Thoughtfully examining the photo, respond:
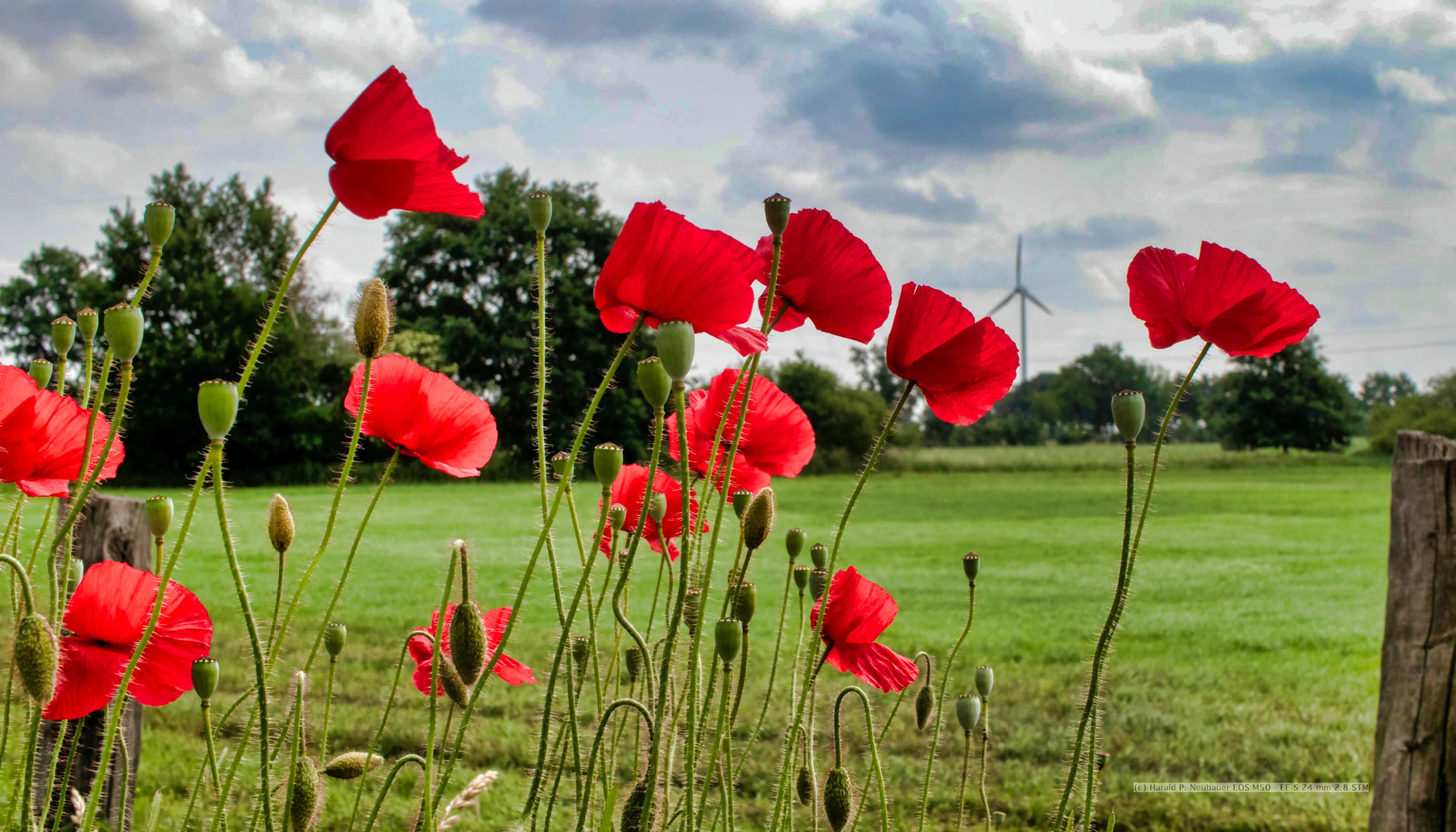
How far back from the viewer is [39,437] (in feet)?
2.45

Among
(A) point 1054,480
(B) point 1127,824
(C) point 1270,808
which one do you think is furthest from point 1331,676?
(A) point 1054,480

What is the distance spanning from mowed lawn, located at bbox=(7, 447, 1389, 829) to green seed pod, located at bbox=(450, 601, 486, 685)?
0.13 ft

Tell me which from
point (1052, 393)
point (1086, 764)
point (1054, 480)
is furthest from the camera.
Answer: point (1052, 393)

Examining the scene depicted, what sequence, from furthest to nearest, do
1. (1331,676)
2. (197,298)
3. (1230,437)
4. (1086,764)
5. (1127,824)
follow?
(1230,437) < (197,298) < (1331,676) < (1127,824) < (1086,764)

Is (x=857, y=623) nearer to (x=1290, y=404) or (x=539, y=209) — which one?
(x=539, y=209)

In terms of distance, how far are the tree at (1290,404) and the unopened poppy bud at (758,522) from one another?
4584 cm

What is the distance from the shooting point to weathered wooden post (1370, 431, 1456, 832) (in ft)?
6.73

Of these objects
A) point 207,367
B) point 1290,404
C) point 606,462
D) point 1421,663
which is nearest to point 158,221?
point 606,462

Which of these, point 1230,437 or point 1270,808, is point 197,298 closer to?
point 1270,808

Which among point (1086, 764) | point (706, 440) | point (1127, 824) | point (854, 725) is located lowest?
point (1127, 824)

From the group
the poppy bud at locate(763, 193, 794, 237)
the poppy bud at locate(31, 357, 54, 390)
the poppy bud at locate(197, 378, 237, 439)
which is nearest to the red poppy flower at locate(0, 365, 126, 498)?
the poppy bud at locate(31, 357, 54, 390)

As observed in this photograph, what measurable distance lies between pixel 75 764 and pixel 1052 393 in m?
63.1

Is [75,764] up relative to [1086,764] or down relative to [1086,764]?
down

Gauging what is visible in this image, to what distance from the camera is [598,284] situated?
635 millimetres
